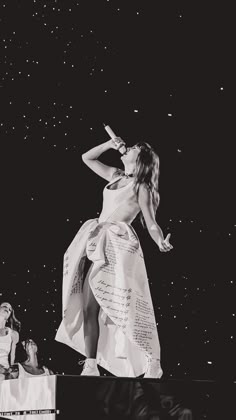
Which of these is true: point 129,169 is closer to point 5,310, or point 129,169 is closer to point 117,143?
point 117,143

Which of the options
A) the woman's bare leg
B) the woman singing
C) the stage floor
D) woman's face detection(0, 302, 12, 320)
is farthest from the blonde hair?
woman's face detection(0, 302, 12, 320)

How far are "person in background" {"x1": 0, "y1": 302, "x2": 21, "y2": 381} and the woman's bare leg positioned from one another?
3.68ft

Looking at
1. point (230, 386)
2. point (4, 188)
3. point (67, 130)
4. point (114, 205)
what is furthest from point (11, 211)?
point (230, 386)

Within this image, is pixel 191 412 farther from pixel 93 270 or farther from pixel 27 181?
pixel 27 181

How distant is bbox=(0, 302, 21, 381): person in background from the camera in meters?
3.55

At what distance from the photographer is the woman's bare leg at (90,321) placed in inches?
96.8

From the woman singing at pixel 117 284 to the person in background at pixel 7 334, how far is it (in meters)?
1.01

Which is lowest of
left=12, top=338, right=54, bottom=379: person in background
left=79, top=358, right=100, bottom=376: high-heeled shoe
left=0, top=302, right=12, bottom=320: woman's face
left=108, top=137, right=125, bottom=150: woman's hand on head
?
left=12, top=338, right=54, bottom=379: person in background

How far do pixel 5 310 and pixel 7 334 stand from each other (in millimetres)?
114

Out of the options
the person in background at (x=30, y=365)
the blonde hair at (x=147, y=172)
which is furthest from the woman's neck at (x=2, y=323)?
the blonde hair at (x=147, y=172)

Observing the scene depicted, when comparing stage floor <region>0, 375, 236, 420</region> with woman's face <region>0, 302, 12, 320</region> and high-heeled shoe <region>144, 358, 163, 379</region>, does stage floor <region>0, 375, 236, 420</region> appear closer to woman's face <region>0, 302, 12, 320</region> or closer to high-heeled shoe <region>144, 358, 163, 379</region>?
high-heeled shoe <region>144, 358, 163, 379</region>

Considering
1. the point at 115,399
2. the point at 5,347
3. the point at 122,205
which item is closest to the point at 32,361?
the point at 5,347

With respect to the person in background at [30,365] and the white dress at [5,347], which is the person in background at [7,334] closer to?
the white dress at [5,347]

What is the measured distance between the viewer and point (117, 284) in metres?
2.46
